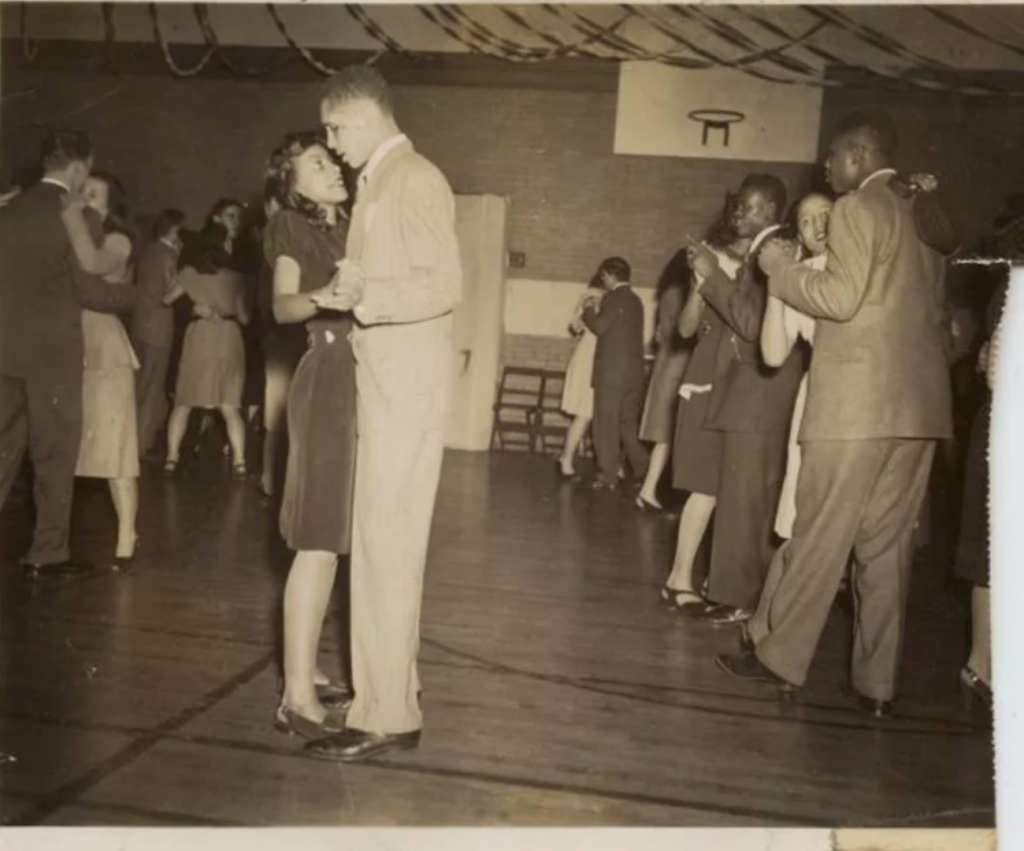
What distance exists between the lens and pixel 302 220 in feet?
8.16

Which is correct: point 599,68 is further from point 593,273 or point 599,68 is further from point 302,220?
point 302,220

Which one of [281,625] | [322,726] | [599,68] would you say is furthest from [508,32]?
[322,726]

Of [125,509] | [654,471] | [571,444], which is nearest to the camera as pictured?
[125,509]

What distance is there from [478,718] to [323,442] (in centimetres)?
85

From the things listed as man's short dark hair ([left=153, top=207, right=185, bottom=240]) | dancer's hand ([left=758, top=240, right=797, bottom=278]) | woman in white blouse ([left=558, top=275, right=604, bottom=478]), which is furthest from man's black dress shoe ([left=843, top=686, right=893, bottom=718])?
woman in white blouse ([left=558, top=275, right=604, bottom=478])

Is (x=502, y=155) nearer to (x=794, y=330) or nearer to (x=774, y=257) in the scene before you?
(x=794, y=330)

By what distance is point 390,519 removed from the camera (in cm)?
226

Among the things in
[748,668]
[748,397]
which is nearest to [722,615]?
[748,668]

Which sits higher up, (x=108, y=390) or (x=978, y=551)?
(x=108, y=390)

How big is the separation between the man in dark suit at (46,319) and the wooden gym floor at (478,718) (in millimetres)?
440

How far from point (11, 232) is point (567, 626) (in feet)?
7.20

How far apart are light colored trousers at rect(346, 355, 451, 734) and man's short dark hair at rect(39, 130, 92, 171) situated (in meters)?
1.67

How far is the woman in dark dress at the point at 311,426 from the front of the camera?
234 centimetres

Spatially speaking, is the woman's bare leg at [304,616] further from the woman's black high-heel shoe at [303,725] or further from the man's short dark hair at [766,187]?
the man's short dark hair at [766,187]
